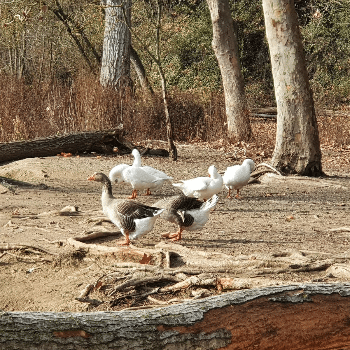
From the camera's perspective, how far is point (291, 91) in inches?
466

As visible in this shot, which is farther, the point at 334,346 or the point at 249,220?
the point at 249,220

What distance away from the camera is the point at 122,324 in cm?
344


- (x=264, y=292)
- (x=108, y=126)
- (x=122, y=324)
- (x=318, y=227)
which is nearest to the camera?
(x=122, y=324)

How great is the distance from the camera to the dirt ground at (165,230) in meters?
5.99

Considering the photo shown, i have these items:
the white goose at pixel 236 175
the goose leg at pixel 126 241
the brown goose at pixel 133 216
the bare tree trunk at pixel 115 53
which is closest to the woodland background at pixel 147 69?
the bare tree trunk at pixel 115 53

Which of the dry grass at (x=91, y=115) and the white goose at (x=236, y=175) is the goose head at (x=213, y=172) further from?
the dry grass at (x=91, y=115)

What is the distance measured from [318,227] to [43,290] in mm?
3823

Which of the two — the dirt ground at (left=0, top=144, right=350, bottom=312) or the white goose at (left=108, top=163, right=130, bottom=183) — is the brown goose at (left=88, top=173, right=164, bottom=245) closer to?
the dirt ground at (left=0, top=144, right=350, bottom=312)

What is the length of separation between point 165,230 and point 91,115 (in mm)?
8418

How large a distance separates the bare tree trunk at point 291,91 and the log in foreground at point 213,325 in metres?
7.94

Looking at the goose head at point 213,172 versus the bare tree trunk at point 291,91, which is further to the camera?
the bare tree trunk at point 291,91

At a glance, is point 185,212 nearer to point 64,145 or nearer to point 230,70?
point 64,145

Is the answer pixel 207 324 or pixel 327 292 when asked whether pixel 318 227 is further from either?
pixel 207 324

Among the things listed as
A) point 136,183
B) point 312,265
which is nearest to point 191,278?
point 312,265
